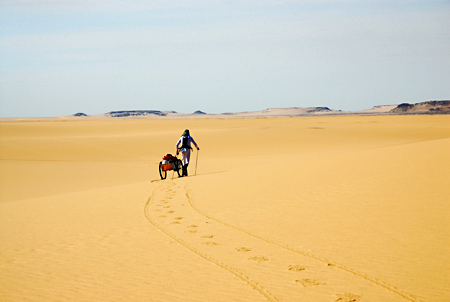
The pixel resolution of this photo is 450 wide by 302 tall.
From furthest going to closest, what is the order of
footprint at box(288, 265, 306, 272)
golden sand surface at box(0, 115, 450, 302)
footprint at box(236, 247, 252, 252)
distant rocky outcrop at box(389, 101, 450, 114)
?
distant rocky outcrop at box(389, 101, 450, 114), footprint at box(236, 247, 252, 252), footprint at box(288, 265, 306, 272), golden sand surface at box(0, 115, 450, 302)

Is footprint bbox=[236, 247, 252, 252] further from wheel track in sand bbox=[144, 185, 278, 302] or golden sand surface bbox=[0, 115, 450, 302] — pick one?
wheel track in sand bbox=[144, 185, 278, 302]

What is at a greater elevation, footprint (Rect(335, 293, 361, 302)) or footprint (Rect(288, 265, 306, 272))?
footprint (Rect(335, 293, 361, 302))

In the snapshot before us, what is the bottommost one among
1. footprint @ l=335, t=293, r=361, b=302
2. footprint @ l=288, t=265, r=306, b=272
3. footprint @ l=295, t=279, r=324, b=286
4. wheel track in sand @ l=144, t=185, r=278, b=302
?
wheel track in sand @ l=144, t=185, r=278, b=302

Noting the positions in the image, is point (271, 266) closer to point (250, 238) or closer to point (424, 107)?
point (250, 238)

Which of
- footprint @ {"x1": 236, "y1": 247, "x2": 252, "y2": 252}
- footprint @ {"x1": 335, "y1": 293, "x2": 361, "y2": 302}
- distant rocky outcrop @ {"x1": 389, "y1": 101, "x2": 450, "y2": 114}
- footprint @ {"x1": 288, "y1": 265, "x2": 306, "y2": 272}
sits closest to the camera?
footprint @ {"x1": 335, "y1": 293, "x2": 361, "y2": 302}

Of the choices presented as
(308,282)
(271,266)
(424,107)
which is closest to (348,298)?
(308,282)

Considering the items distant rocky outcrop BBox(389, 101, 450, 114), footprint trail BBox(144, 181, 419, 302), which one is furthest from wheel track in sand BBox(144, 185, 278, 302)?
distant rocky outcrop BBox(389, 101, 450, 114)

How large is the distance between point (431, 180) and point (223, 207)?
5.17 metres

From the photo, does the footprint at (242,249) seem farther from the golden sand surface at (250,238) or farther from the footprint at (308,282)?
the footprint at (308,282)

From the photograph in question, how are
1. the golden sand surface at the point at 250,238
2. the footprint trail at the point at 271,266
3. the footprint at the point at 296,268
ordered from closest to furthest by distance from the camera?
the footprint trail at the point at 271,266
the golden sand surface at the point at 250,238
the footprint at the point at 296,268

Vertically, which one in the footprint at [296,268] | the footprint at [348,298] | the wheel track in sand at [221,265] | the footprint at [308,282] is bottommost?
the wheel track in sand at [221,265]

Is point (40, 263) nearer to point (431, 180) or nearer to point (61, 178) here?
point (431, 180)

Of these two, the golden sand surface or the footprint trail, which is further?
the golden sand surface

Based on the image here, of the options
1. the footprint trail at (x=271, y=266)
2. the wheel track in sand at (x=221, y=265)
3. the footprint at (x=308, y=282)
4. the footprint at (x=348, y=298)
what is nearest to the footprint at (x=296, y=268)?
the footprint trail at (x=271, y=266)
